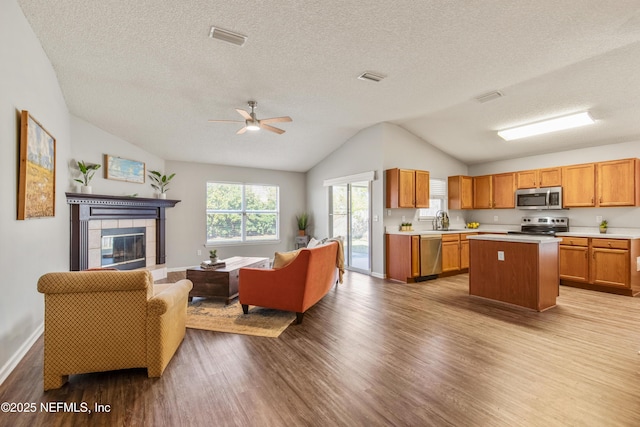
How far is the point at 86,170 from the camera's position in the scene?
466 cm

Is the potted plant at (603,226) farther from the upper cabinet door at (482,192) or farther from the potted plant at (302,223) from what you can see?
the potted plant at (302,223)

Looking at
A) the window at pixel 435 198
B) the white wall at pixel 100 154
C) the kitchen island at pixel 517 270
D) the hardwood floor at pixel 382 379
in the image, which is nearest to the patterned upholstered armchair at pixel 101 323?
the hardwood floor at pixel 382 379

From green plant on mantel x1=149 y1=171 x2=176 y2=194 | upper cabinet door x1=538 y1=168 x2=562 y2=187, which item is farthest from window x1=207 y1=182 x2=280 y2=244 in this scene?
upper cabinet door x1=538 y1=168 x2=562 y2=187

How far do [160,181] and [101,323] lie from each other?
467 centimetres

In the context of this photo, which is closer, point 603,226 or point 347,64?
point 347,64

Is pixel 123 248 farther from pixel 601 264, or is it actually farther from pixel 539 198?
pixel 601 264

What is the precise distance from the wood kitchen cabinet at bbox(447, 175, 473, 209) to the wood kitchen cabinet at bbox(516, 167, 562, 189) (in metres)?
0.95

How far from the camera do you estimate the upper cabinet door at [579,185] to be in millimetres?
4941

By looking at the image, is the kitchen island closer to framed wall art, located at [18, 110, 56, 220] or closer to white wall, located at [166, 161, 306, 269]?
white wall, located at [166, 161, 306, 269]

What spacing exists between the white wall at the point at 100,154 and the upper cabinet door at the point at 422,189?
17.6ft

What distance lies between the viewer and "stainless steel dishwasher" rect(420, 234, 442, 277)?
17.2 ft

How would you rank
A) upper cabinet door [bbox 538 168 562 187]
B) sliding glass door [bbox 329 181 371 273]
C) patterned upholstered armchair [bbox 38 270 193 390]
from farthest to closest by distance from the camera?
sliding glass door [bbox 329 181 371 273] → upper cabinet door [bbox 538 168 562 187] → patterned upholstered armchair [bbox 38 270 193 390]

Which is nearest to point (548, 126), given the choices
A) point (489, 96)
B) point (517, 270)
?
point (489, 96)

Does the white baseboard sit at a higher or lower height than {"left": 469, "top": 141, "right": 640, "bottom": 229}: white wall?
lower
